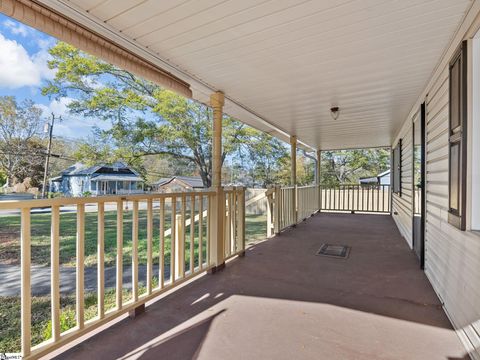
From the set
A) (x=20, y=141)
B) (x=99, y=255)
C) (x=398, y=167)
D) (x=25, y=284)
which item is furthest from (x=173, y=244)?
(x=20, y=141)

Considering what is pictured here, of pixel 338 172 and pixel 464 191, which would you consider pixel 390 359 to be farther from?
pixel 338 172

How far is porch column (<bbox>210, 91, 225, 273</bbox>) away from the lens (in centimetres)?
322

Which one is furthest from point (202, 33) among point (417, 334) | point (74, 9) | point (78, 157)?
point (78, 157)

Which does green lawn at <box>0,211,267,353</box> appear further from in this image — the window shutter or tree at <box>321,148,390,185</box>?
tree at <box>321,148,390,185</box>

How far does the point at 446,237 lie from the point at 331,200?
7586 mm

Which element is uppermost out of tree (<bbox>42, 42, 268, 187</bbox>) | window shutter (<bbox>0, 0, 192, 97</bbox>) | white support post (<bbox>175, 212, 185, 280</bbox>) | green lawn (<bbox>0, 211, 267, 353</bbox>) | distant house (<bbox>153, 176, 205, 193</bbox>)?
tree (<bbox>42, 42, 268, 187</bbox>)

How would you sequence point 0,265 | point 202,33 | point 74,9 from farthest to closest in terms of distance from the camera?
point 0,265 < point 202,33 < point 74,9

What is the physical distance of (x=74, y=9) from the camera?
179 centimetres

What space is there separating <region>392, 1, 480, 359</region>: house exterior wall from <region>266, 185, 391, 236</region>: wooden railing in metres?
3.13

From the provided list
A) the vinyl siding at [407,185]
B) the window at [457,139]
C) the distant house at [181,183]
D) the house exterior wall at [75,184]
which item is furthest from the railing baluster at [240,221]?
the distant house at [181,183]

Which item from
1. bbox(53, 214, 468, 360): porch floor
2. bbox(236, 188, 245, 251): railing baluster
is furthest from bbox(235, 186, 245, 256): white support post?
bbox(53, 214, 468, 360): porch floor

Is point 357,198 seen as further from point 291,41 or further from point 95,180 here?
point 95,180

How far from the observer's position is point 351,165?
70.8 ft

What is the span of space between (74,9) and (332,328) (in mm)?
2946
